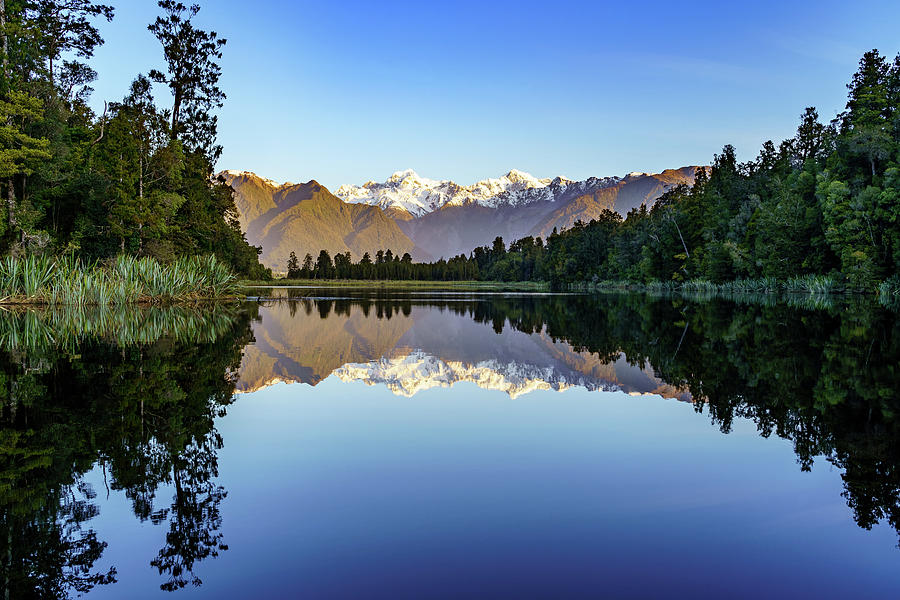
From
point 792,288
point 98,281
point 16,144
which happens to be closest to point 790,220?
point 792,288

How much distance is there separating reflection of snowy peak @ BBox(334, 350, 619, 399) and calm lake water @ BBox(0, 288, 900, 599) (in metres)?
0.10

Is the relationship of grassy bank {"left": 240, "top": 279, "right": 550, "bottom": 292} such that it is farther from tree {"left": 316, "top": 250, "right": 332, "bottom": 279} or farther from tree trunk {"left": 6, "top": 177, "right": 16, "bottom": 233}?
tree trunk {"left": 6, "top": 177, "right": 16, "bottom": 233}

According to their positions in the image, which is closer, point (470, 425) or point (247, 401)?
point (470, 425)

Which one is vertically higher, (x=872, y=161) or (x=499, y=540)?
(x=872, y=161)

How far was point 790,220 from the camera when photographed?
48719 millimetres

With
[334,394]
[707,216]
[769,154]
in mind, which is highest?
[769,154]

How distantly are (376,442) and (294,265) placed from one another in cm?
13811

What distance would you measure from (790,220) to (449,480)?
52324 mm

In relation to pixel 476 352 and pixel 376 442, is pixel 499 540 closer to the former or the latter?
pixel 376 442

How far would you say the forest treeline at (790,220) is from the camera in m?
39.4

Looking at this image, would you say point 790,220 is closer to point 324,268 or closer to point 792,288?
point 792,288

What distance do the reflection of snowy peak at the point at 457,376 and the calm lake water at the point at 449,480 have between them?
102 millimetres

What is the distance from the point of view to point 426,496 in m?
4.75

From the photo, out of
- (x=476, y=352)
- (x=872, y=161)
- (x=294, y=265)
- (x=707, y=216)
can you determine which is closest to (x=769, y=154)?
(x=707, y=216)
